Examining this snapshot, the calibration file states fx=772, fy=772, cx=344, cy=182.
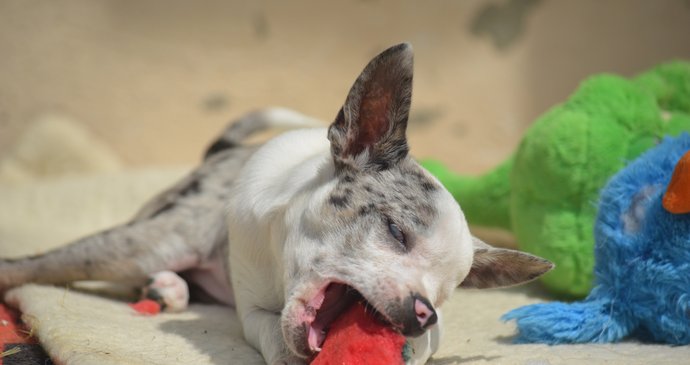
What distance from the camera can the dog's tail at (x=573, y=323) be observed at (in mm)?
2170

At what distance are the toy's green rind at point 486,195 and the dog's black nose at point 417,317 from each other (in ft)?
5.13

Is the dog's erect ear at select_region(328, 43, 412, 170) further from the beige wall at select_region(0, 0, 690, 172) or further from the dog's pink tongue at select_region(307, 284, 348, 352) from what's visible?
the beige wall at select_region(0, 0, 690, 172)

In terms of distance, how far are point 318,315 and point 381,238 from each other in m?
0.24

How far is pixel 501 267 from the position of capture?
2.10m

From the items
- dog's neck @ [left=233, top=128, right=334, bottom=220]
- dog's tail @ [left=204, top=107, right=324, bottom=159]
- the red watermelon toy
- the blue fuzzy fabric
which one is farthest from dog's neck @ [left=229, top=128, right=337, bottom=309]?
dog's tail @ [left=204, top=107, right=324, bottom=159]

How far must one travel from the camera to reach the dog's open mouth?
1759 mm

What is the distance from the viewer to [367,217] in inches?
73.9

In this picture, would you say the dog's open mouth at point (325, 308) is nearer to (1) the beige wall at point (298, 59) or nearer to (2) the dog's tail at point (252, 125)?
(2) the dog's tail at point (252, 125)

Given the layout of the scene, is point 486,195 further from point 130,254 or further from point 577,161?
Answer: point 130,254

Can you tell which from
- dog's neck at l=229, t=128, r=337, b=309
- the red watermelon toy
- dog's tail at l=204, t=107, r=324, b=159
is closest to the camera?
the red watermelon toy

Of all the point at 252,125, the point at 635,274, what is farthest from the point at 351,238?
the point at 252,125

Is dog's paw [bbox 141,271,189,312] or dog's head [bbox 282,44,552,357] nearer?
dog's head [bbox 282,44,552,357]

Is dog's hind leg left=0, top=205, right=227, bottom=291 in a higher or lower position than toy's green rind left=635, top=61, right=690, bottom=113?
lower

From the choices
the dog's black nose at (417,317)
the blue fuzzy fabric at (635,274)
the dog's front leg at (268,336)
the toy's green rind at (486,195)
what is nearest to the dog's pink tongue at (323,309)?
the dog's front leg at (268,336)
